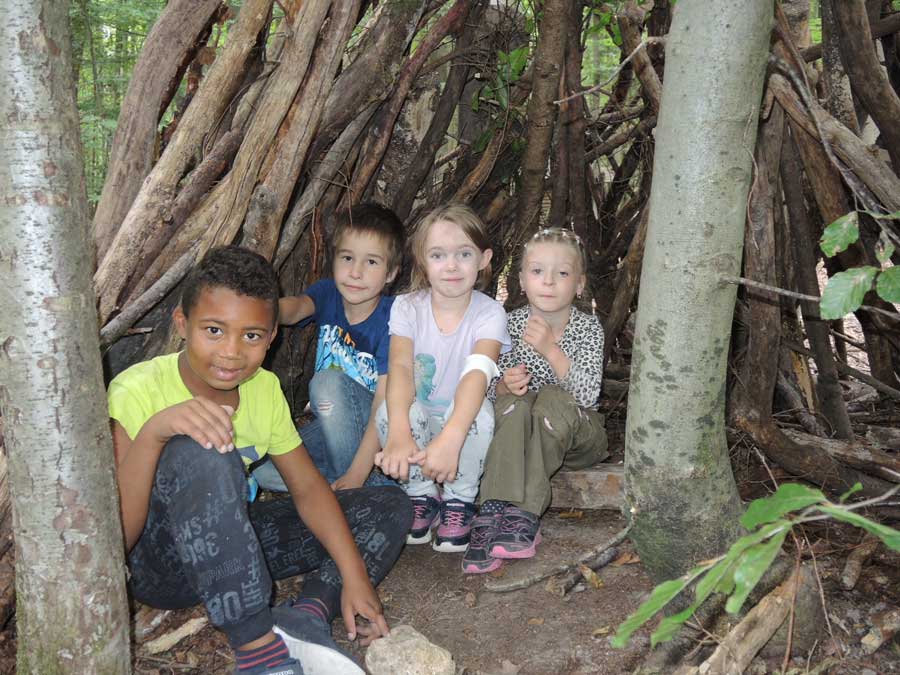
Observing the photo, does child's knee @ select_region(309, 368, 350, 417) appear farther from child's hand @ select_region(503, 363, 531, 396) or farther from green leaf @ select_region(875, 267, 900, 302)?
green leaf @ select_region(875, 267, 900, 302)

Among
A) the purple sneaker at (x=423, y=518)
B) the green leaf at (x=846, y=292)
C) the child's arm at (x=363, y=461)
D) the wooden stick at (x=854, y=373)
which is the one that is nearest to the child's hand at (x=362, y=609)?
the purple sneaker at (x=423, y=518)

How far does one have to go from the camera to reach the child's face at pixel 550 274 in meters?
3.09

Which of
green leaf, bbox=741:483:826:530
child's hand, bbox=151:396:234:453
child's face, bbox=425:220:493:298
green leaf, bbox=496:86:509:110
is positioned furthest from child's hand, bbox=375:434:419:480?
green leaf, bbox=496:86:509:110

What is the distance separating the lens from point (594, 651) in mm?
2279

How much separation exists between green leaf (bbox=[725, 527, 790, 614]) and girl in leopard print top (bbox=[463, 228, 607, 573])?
1.65 meters

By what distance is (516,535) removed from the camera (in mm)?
2807

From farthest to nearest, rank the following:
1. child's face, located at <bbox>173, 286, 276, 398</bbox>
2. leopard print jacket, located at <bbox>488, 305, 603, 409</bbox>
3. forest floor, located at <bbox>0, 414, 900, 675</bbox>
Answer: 1. leopard print jacket, located at <bbox>488, 305, 603, 409</bbox>
2. child's face, located at <bbox>173, 286, 276, 398</bbox>
3. forest floor, located at <bbox>0, 414, 900, 675</bbox>

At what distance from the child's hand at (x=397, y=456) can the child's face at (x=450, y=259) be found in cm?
60

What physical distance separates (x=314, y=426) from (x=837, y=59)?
99.7 inches

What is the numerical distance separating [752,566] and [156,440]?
59.3 inches

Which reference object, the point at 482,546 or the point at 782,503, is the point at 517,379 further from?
the point at 782,503

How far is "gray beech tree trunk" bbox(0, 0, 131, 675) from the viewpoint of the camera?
5.23 feet

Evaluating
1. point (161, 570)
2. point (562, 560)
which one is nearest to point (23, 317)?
point (161, 570)

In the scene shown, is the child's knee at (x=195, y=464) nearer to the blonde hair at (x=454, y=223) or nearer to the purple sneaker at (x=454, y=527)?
the purple sneaker at (x=454, y=527)
